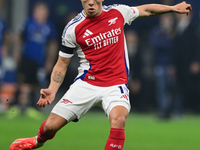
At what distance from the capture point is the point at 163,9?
759 centimetres

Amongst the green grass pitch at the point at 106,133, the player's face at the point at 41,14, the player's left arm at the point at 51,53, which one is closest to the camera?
the green grass pitch at the point at 106,133

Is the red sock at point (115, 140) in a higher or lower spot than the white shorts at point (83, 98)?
lower

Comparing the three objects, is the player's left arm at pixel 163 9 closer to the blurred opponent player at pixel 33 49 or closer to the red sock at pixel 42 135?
the red sock at pixel 42 135

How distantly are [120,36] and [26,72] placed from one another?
23.5ft

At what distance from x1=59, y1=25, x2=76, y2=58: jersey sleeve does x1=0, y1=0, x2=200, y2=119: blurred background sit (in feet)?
20.8

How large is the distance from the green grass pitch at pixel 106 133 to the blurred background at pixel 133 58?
1.00 meters

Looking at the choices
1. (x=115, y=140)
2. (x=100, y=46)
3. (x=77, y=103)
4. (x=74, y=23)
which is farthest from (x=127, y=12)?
(x=115, y=140)

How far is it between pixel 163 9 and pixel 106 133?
3818mm

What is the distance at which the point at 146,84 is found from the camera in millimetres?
16703

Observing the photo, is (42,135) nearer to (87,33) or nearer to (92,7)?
(87,33)

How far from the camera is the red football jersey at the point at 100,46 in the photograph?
286 inches

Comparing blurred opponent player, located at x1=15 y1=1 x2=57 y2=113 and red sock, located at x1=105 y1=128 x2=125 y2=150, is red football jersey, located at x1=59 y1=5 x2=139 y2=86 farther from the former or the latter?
blurred opponent player, located at x1=15 y1=1 x2=57 y2=113

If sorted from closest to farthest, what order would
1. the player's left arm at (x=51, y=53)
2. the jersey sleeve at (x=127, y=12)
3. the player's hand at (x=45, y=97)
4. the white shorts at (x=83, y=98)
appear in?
the player's hand at (x=45, y=97) < the white shorts at (x=83, y=98) < the jersey sleeve at (x=127, y=12) < the player's left arm at (x=51, y=53)

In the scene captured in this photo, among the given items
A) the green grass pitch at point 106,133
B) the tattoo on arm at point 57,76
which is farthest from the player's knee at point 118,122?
the green grass pitch at point 106,133
